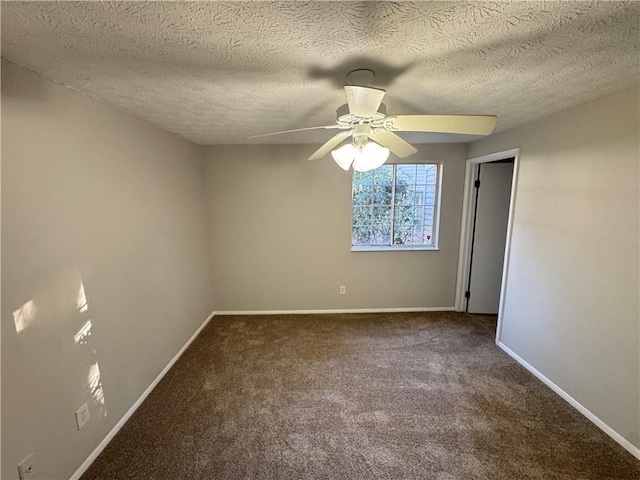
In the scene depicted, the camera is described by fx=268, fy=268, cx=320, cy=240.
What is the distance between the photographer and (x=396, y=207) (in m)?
3.48

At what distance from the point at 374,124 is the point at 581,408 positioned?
246cm

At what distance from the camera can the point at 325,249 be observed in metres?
3.43

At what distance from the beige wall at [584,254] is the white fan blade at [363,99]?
1667 millimetres

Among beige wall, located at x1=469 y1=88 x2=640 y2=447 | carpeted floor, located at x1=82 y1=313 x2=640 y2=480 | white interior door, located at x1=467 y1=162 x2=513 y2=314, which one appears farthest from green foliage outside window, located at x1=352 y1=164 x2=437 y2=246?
carpeted floor, located at x1=82 y1=313 x2=640 y2=480

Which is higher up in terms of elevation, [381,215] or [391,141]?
[391,141]

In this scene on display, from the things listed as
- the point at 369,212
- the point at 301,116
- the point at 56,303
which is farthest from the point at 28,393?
the point at 369,212

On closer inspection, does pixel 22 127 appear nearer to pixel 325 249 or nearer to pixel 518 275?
pixel 325 249

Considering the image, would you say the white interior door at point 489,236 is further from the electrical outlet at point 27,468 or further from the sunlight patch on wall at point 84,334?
the electrical outlet at point 27,468

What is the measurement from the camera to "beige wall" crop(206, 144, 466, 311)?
3.24 metres

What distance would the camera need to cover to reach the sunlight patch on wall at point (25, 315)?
3.97 ft

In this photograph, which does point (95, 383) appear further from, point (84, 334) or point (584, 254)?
point (584, 254)

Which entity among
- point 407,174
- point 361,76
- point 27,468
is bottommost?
point 27,468

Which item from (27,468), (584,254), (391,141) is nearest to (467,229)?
(584,254)

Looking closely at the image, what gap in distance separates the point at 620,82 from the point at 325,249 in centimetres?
271
